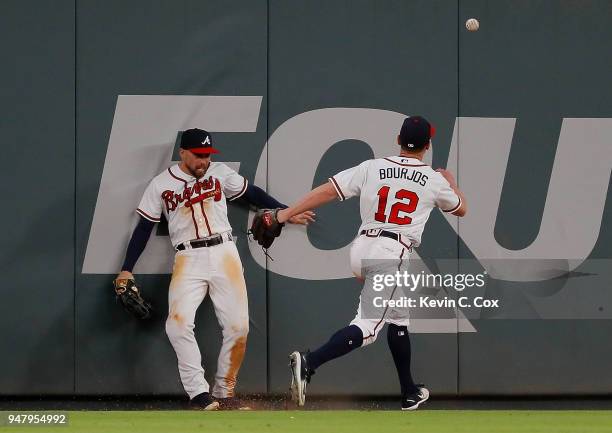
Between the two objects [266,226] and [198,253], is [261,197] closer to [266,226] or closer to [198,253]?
[198,253]

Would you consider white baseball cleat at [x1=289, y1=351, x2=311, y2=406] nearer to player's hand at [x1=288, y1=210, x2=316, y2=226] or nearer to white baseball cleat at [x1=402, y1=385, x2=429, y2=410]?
white baseball cleat at [x1=402, y1=385, x2=429, y2=410]

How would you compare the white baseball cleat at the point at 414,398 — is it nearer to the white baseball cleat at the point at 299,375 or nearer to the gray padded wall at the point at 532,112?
the white baseball cleat at the point at 299,375

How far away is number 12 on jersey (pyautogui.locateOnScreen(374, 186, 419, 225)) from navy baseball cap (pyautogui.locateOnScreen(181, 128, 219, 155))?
1.41m

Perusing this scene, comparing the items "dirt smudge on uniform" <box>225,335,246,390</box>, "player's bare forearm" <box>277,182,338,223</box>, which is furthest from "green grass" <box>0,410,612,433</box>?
"player's bare forearm" <box>277,182,338,223</box>

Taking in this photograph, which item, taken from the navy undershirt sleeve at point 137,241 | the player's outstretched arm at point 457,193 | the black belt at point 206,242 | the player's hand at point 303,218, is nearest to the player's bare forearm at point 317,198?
the player's outstretched arm at point 457,193

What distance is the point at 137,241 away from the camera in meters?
8.52

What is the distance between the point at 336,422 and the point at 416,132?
199 cm

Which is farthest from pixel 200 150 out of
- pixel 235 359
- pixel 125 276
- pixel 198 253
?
pixel 235 359

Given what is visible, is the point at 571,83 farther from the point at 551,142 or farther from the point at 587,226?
the point at 587,226

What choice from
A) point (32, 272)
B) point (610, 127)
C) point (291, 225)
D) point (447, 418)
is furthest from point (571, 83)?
point (32, 272)

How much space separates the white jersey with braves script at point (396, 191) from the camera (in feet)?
24.7

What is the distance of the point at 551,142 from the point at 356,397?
232 centimetres

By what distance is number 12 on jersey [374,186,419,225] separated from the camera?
7.53 metres

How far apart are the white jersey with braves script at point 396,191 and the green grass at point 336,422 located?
117 cm
